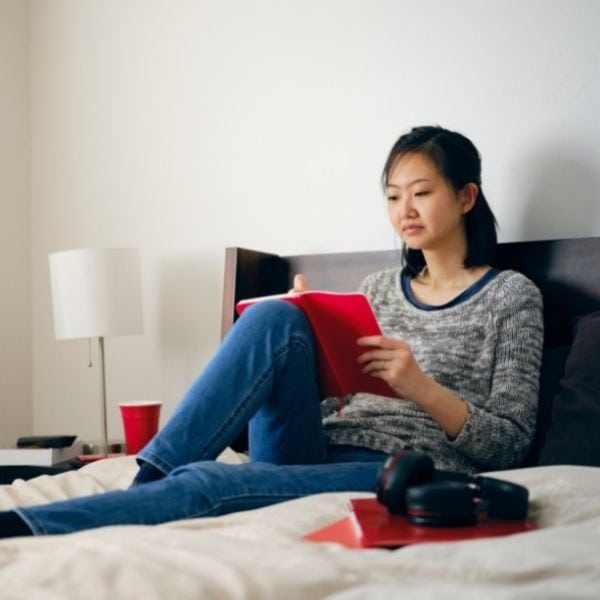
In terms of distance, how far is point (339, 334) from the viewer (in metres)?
1.47

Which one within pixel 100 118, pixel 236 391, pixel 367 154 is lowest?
pixel 236 391

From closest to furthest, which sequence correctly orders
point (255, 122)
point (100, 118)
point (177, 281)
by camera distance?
point (255, 122)
point (177, 281)
point (100, 118)

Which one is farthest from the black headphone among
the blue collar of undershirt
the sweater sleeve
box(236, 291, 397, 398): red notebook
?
the blue collar of undershirt

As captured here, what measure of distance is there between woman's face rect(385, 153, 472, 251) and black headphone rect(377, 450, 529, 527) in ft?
3.00

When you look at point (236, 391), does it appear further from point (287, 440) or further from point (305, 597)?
point (305, 597)

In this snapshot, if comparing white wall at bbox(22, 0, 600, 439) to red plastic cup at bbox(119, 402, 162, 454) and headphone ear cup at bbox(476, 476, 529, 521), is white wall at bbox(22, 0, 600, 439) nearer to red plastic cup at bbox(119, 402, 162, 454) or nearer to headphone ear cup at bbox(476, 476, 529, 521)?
red plastic cup at bbox(119, 402, 162, 454)

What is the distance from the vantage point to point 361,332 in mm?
1443

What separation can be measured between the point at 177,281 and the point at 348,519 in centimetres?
176

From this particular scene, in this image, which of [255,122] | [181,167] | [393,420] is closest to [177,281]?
[181,167]

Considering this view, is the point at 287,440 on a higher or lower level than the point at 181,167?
lower

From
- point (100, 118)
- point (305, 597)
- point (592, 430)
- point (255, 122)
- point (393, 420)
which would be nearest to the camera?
point (305, 597)

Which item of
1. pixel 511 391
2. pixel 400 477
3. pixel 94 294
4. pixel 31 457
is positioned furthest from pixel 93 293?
pixel 400 477

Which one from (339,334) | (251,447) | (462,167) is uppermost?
(462,167)

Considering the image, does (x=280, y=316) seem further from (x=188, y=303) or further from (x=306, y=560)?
(x=188, y=303)
